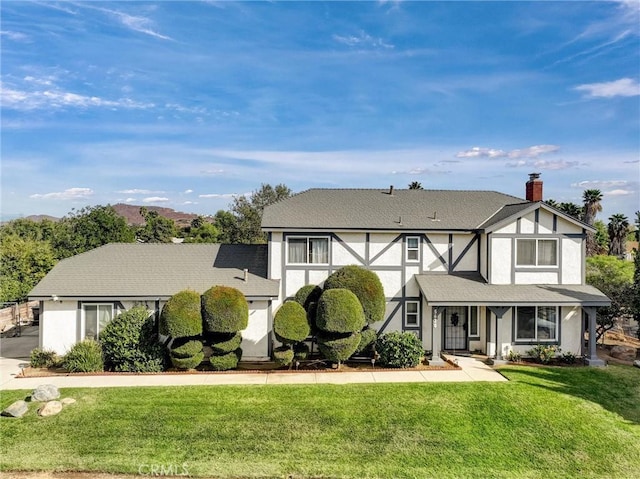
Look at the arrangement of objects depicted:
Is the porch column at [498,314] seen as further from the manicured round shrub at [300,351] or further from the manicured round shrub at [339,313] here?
the manicured round shrub at [300,351]

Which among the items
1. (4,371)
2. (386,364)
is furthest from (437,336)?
(4,371)

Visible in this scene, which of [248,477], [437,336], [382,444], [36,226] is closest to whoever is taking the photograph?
[248,477]

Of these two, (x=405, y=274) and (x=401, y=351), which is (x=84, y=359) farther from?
(x=405, y=274)

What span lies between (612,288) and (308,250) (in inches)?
571

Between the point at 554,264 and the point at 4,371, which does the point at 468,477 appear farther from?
the point at 4,371

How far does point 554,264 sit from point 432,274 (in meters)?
5.38

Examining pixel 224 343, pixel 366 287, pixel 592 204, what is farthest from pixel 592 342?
pixel 592 204

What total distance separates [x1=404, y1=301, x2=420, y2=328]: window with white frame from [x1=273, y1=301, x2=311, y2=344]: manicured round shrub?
209 inches

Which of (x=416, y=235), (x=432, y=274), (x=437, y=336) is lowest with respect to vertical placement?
(x=437, y=336)

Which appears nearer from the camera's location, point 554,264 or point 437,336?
point 437,336

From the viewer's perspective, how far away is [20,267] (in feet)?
95.9

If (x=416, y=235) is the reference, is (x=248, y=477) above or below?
below

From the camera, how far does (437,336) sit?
1792 cm

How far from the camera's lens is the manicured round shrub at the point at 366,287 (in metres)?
17.2
